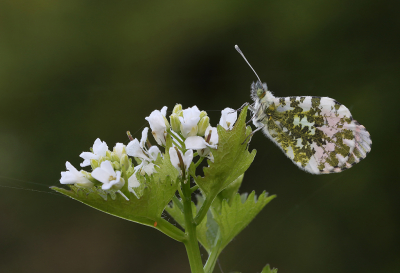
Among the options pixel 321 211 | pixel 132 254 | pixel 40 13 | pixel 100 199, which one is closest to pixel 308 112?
pixel 100 199

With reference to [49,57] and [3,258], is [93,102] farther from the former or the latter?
[3,258]

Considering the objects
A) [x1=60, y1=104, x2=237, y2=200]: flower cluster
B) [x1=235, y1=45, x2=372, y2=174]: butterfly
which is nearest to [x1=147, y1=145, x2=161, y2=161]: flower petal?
[x1=60, y1=104, x2=237, y2=200]: flower cluster

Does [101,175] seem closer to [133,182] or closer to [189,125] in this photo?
[133,182]

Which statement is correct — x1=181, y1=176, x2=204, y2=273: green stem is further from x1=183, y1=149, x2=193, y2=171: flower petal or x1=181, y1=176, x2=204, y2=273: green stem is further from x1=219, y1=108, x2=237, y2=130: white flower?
x1=219, y1=108, x2=237, y2=130: white flower

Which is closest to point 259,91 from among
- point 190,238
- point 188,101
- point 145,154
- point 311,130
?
point 311,130

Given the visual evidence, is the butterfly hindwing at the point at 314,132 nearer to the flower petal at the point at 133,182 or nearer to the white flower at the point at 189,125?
A: the white flower at the point at 189,125

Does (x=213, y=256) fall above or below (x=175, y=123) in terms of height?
below

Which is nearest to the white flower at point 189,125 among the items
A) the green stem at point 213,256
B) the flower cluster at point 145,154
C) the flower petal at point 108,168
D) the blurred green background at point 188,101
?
the flower cluster at point 145,154
